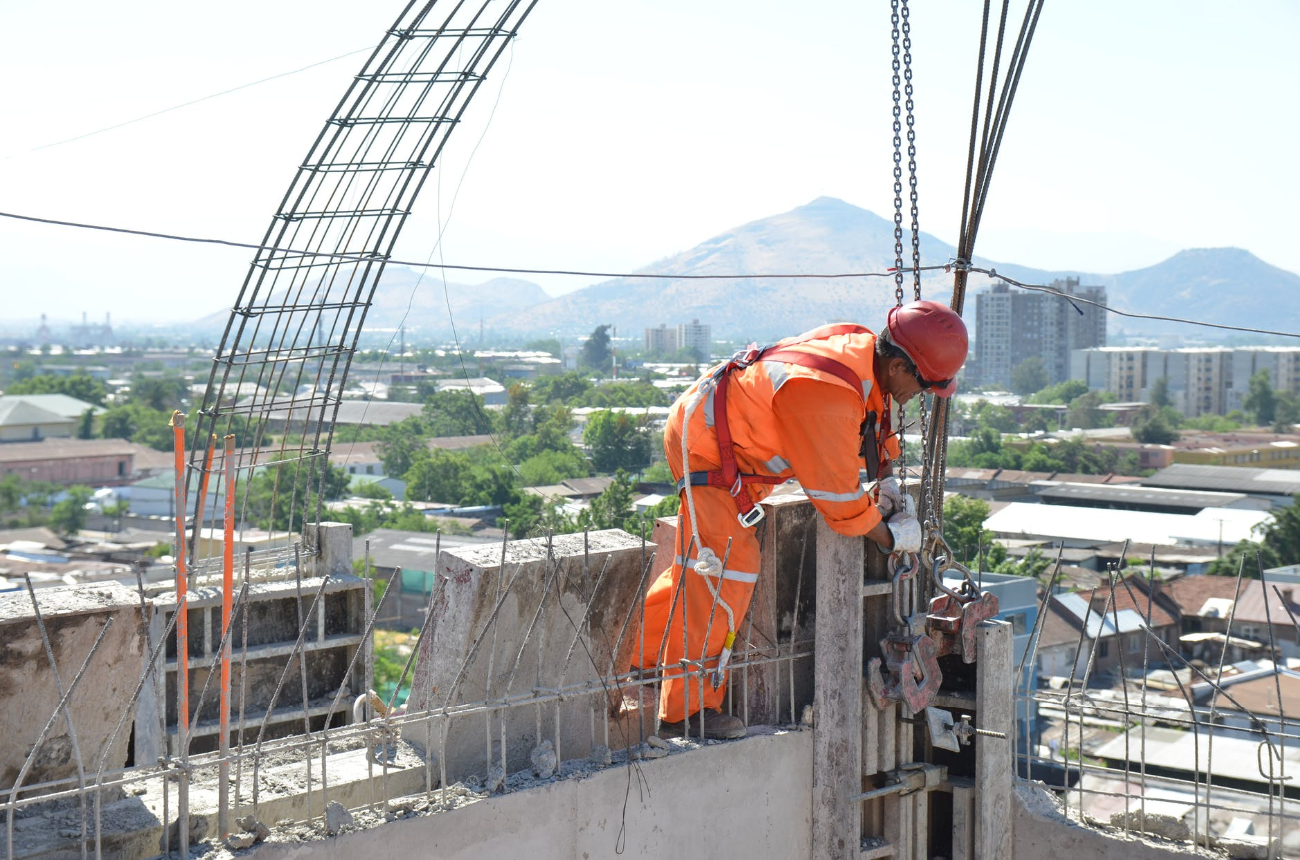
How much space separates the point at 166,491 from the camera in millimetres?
74750

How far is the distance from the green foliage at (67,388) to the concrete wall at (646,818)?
4693 inches

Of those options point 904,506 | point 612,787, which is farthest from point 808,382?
point 612,787

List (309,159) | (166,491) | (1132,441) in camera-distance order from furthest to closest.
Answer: (1132,441) → (166,491) → (309,159)

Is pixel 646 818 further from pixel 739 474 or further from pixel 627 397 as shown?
pixel 627 397

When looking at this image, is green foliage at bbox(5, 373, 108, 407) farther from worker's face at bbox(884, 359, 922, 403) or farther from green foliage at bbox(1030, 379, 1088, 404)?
worker's face at bbox(884, 359, 922, 403)

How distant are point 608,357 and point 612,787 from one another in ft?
523

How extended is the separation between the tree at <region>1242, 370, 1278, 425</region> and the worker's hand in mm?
127333

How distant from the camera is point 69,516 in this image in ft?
225

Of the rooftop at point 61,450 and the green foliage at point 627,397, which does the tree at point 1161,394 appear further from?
the rooftop at point 61,450

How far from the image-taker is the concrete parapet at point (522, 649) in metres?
4.25

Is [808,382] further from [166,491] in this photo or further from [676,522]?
[166,491]

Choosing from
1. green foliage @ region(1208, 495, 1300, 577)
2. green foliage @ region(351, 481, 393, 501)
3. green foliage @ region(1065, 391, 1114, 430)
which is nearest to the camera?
green foliage @ region(1208, 495, 1300, 577)

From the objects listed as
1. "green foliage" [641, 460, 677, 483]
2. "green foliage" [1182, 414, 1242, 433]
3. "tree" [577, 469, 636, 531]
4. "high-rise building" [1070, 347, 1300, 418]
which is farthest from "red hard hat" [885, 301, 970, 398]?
"high-rise building" [1070, 347, 1300, 418]

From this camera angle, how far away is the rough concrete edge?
4809 mm
